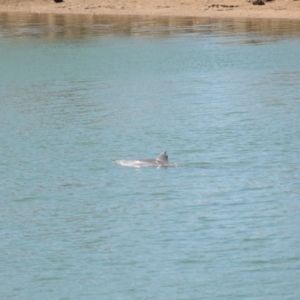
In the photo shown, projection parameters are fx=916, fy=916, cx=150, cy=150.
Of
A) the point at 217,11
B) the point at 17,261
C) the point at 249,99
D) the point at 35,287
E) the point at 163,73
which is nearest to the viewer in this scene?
the point at 35,287

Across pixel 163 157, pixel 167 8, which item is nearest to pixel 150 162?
pixel 163 157

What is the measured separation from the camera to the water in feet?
35.6

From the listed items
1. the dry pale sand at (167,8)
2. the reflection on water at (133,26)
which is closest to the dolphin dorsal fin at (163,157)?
the reflection on water at (133,26)

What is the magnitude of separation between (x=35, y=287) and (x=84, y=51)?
22.7 metres

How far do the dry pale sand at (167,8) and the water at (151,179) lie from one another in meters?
12.2

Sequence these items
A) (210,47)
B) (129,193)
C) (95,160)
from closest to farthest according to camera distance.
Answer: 1. (129,193)
2. (95,160)
3. (210,47)

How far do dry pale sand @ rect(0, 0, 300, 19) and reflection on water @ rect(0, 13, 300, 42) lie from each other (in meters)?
0.91

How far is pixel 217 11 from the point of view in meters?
43.0

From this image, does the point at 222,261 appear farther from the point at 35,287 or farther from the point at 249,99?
the point at 249,99

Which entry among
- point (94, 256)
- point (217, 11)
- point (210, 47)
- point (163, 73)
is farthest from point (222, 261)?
point (217, 11)

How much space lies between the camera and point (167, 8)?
4472 centimetres

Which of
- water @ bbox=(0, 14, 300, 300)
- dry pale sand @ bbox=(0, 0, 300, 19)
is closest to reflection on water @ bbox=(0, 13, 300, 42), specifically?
dry pale sand @ bbox=(0, 0, 300, 19)

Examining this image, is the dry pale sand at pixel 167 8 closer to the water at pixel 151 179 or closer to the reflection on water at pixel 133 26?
the reflection on water at pixel 133 26

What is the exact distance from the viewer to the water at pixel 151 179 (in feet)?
35.6
